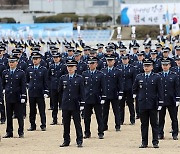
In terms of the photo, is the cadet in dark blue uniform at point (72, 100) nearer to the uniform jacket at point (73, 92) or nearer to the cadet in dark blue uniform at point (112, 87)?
the uniform jacket at point (73, 92)

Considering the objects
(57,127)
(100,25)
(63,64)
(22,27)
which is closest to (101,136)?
(57,127)

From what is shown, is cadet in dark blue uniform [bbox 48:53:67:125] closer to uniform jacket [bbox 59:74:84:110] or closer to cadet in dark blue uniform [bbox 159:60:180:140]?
cadet in dark blue uniform [bbox 159:60:180:140]

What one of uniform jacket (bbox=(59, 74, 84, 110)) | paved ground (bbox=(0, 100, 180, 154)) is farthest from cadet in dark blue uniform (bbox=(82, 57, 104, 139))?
uniform jacket (bbox=(59, 74, 84, 110))

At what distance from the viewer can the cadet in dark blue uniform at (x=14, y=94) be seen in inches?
728

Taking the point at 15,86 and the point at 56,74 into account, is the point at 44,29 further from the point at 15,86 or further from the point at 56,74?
the point at 15,86

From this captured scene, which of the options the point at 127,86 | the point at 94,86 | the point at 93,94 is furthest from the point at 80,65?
the point at 93,94

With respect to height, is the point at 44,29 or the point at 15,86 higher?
the point at 15,86

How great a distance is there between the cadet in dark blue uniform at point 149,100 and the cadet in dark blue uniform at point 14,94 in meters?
3.14

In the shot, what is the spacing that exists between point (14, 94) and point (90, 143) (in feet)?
7.60

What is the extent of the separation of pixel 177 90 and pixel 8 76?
13.0 feet

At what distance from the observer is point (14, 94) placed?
1850cm

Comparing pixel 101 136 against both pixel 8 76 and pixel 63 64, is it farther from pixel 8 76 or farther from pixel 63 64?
pixel 63 64

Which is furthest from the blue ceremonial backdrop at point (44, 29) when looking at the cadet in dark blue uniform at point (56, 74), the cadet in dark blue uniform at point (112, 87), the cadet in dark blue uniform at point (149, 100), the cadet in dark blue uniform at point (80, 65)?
the cadet in dark blue uniform at point (149, 100)

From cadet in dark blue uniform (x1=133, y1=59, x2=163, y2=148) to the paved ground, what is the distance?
1.20ft
